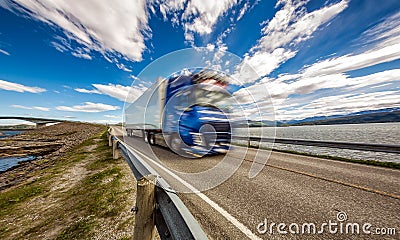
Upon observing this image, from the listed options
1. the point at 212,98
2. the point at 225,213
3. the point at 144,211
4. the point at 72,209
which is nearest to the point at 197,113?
the point at 212,98

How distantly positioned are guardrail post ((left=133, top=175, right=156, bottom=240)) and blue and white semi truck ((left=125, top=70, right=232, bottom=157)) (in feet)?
17.4

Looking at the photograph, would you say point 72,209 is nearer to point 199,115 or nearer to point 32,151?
point 199,115

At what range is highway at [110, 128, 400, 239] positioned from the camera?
2.33 m

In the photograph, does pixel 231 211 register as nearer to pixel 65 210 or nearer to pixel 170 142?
pixel 65 210

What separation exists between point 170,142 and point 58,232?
20.0ft

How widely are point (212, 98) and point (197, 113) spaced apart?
129cm

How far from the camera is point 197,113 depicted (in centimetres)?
689

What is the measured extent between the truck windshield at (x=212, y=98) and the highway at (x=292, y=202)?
12.1ft

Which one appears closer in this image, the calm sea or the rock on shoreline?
the rock on shoreline

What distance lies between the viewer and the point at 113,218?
282 centimetres

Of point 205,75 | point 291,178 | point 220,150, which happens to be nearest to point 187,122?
point 220,150

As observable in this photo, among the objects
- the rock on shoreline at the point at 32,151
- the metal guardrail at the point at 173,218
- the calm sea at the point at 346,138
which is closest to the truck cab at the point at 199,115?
the calm sea at the point at 346,138

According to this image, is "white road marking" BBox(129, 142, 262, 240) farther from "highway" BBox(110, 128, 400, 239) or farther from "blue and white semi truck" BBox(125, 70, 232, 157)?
"blue and white semi truck" BBox(125, 70, 232, 157)

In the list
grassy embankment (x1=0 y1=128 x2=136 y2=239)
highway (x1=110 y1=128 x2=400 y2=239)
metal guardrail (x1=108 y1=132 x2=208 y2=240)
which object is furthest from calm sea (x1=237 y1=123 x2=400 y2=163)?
metal guardrail (x1=108 y1=132 x2=208 y2=240)
